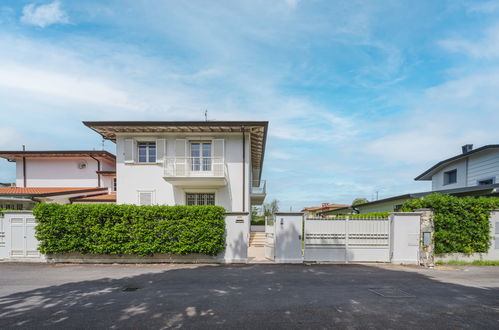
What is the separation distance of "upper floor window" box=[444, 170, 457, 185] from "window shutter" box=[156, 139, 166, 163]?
65.6 feet

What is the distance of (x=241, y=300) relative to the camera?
5.66 m

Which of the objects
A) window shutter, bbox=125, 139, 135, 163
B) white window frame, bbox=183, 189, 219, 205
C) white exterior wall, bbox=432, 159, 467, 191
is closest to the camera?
window shutter, bbox=125, 139, 135, 163

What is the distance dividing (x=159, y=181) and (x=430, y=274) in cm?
1331

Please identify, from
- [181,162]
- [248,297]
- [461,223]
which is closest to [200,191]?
[181,162]

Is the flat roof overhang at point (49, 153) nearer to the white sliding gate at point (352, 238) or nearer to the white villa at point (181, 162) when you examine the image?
the white villa at point (181, 162)

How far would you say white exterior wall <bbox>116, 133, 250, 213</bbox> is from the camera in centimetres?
1455

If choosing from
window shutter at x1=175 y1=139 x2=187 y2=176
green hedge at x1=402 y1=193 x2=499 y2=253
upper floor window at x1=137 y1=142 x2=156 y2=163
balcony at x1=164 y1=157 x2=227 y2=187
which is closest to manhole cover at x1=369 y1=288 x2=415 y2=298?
green hedge at x1=402 y1=193 x2=499 y2=253

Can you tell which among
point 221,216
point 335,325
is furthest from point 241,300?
point 221,216

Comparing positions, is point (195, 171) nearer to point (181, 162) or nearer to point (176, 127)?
point (181, 162)

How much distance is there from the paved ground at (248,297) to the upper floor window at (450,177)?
36.2ft

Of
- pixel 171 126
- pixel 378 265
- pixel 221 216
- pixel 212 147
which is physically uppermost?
pixel 171 126

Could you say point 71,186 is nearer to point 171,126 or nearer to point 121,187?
point 121,187

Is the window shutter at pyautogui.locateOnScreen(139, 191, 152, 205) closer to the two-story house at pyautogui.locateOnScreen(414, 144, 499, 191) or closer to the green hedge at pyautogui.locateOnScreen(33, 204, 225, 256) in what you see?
the green hedge at pyautogui.locateOnScreen(33, 204, 225, 256)

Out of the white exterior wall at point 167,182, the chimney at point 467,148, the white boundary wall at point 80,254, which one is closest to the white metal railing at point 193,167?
the white exterior wall at point 167,182
